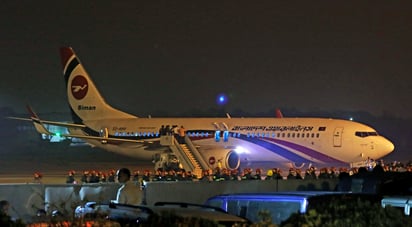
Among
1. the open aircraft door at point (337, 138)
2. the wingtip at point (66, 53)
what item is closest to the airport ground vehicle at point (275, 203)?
the open aircraft door at point (337, 138)

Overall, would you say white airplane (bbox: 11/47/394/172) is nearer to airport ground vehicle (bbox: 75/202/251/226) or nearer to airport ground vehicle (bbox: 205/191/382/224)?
airport ground vehicle (bbox: 205/191/382/224)

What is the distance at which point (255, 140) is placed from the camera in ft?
134

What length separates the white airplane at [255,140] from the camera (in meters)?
39.2

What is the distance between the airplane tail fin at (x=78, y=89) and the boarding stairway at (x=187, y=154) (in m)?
11.6

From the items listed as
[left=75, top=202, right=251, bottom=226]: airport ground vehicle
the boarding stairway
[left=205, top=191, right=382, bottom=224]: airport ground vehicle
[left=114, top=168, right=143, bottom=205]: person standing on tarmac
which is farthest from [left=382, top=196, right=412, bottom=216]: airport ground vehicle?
the boarding stairway

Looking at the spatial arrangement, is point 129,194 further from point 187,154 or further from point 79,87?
point 79,87

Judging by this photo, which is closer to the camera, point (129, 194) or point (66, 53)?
point (129, 194)

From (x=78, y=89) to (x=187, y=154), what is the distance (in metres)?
15.6

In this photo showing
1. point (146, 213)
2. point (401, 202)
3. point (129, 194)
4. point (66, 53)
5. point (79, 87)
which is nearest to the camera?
point (146, 213)

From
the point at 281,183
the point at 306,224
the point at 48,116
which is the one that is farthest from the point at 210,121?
→ the point at 48,116

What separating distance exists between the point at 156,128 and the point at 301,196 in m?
33.7

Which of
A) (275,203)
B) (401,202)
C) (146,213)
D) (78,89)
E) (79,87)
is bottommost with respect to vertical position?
(146,213)

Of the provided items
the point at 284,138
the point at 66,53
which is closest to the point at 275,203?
the point at 284,138

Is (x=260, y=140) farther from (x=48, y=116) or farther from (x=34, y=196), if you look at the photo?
(x=48, y=116)
